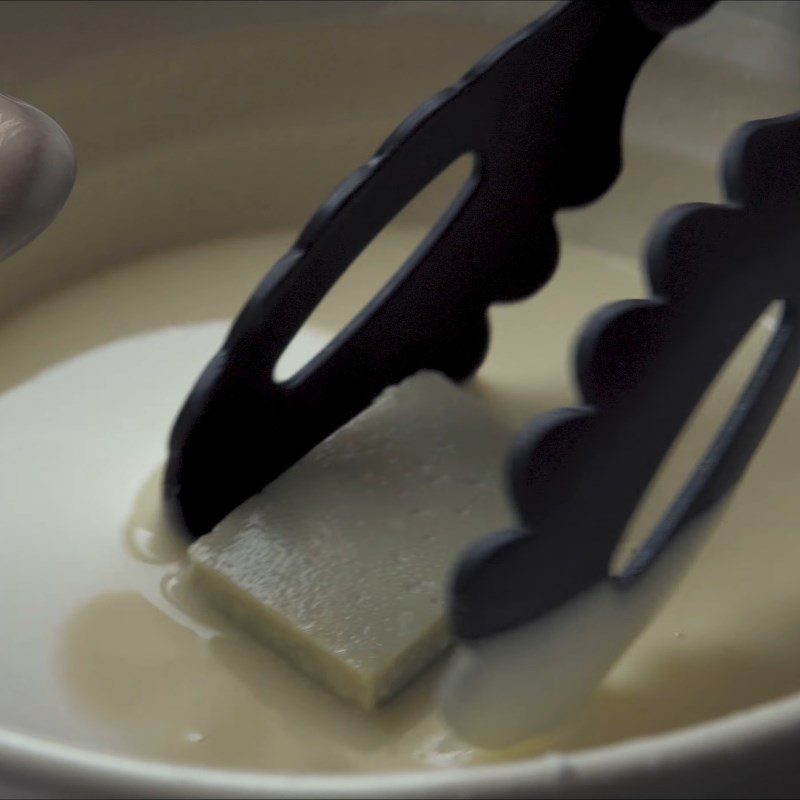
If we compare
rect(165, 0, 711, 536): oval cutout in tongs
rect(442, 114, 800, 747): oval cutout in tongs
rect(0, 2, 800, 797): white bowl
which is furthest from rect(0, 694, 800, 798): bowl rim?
rect(0, 2, 800, 797): white bowl

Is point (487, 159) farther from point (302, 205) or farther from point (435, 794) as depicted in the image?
point (435, 794)

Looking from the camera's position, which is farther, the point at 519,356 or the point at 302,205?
the point at 302,205

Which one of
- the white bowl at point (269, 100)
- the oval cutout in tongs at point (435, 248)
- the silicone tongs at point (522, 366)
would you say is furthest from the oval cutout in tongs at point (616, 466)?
the white bowl at point (269, 100)

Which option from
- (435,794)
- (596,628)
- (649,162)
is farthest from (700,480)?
(649,162)

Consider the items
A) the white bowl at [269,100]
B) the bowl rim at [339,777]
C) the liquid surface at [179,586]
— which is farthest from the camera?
the white bowl at [269,100]

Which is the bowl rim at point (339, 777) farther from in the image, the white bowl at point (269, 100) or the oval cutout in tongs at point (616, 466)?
the white bowl at point (269, 100)

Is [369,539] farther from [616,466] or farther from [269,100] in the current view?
[269,100]

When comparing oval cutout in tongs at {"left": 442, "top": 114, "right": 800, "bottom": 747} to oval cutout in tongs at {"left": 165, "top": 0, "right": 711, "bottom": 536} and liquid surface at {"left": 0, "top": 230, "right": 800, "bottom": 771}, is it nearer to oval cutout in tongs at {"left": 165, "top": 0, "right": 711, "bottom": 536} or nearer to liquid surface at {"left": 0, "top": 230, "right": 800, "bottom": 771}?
liquid surface at {"left": 0, "top": 230, "right": 800, "bottom": 771}
